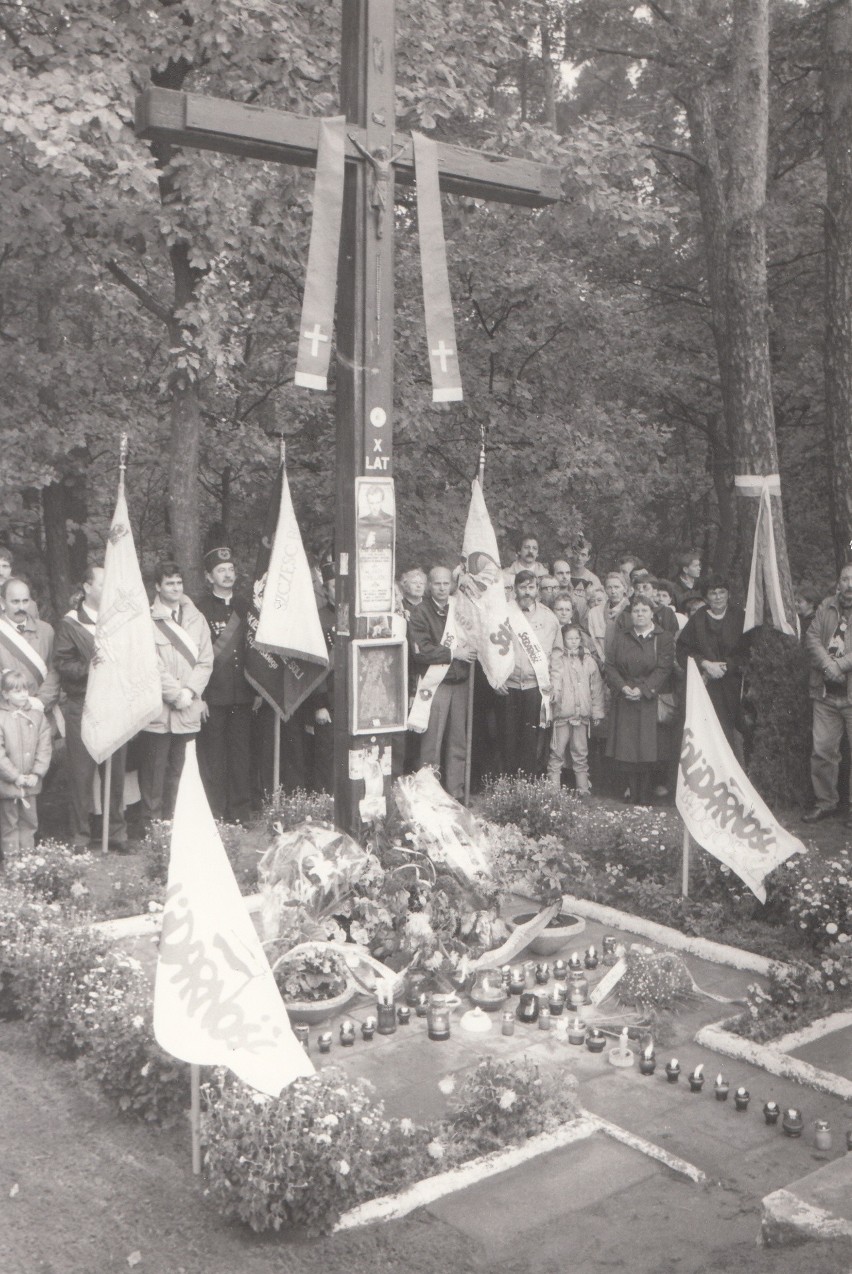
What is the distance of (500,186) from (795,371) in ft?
53.1

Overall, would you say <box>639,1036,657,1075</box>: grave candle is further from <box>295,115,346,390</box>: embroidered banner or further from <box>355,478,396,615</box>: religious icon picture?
<box>295,115,346,390</box>: embroidered banner

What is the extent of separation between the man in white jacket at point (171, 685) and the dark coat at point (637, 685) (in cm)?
352

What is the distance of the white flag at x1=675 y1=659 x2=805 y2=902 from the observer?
700cm

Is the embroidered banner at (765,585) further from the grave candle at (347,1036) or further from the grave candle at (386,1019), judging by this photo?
the grave candle at (347,1036)

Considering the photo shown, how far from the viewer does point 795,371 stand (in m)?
21.8

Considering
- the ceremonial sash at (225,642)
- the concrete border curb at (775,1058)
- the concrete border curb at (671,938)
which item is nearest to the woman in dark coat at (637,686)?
the concrete border curb at (671,938)

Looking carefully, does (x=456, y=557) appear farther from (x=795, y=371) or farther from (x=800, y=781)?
(x=795, y=371)

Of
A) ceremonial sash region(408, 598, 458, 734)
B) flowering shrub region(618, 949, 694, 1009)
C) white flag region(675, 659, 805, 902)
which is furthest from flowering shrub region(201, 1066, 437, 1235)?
ceremonial sash region(408, 598, 458, 734)

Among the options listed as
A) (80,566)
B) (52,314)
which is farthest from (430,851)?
(80,566)

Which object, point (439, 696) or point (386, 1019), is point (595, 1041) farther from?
point (439, 696)

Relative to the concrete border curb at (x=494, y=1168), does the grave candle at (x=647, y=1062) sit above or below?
above

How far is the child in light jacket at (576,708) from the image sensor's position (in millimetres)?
10938

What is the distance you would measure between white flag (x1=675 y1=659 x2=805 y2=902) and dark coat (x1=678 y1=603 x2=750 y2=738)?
140 inches

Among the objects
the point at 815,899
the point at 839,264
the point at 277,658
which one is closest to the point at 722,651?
the point at 277,658
